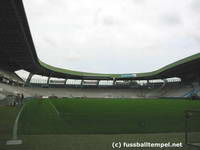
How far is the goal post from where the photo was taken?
6.90m

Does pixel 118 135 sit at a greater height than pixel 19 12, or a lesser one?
lesser

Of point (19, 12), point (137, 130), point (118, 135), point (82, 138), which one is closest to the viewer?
point (82, 138)

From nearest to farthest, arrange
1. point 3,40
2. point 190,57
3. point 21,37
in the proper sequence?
point 21,37 → point 3,40 → point 190,57

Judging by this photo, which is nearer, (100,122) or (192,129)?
(192,129)

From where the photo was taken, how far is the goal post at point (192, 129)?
6902mm

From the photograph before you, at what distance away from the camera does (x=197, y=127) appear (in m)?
9.47

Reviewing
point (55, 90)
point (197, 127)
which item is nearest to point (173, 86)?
point (55, 90)

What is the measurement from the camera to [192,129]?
922 centimetres

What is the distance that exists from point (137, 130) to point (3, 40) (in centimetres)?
3087

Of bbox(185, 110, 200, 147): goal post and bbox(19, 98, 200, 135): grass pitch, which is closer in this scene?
bbox(185, 110, 200, 147): goal post

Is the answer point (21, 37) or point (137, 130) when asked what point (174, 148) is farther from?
point (21, 37)

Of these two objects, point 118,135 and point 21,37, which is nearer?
point 118,135

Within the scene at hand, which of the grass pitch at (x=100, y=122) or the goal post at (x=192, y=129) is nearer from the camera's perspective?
the goal post at (x=192, y=129)

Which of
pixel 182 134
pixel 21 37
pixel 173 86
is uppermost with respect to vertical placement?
pixel 21 37
